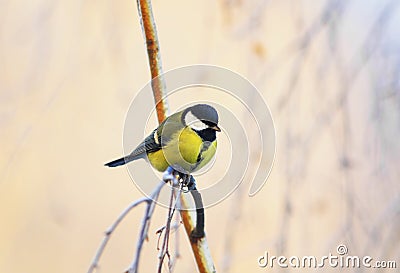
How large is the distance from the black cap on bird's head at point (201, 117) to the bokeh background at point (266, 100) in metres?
0.10

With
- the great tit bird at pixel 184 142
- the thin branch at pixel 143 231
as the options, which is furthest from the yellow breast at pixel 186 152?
the thin branch at pixel 143 231

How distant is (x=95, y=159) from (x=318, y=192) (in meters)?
0.61

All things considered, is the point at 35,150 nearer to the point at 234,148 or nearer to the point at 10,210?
the point at 10,210

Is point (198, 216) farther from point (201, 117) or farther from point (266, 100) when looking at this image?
point (266, 100)

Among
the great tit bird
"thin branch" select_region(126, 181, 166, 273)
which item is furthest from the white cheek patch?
"thin branch" select_region(126, 181, 166, 273)

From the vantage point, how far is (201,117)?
450mm

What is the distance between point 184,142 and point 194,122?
0.02 m

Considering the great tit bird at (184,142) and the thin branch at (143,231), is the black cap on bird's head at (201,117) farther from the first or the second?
the thin branch at (143,231)

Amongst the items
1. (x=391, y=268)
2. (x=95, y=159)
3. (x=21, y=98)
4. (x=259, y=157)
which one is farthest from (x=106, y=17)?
(x=95, y=159)

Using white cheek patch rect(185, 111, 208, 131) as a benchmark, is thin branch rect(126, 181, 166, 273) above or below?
below

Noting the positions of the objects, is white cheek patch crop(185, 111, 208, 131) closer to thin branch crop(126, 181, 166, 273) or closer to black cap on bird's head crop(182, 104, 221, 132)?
black cap on bird's head crop(182, 104, 221, 132)

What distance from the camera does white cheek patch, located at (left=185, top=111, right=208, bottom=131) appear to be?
1.49 ft

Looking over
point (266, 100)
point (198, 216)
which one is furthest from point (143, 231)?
point (266, 100)

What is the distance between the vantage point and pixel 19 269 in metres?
1.30
